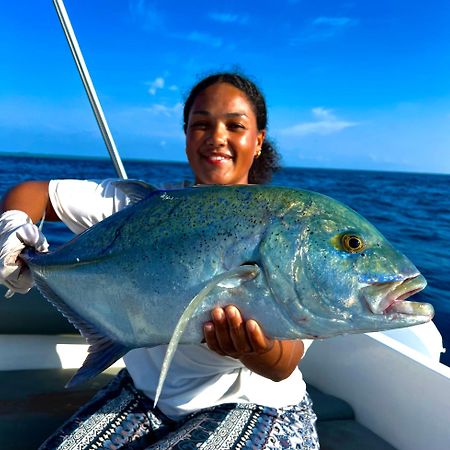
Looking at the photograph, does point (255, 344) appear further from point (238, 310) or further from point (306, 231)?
point (306, 231)

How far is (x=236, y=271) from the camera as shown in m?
1.42

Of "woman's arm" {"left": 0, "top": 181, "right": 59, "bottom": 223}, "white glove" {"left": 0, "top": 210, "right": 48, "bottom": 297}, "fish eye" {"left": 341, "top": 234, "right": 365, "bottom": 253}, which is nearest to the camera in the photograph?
"fish eye" {"left": 341, "top": 234, "right": 365, "bottom": 253}

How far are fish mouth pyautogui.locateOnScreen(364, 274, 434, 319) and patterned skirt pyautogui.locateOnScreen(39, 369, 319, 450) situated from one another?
0.86 m

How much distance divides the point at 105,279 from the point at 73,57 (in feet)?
9.13

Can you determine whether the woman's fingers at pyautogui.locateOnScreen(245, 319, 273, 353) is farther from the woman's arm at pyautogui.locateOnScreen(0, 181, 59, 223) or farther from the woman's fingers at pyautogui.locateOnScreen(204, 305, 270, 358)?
the woman's arm at pyautogui.locateOnScreen(0, 181, 59, 223)

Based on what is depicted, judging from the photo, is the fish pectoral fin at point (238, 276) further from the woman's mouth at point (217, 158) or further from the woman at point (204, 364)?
the woman's mouth at point (217, 158)

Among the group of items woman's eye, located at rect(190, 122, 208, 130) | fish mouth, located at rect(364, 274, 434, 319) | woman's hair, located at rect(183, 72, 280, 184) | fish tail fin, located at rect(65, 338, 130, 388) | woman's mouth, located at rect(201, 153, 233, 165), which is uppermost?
woman's hair, located at rect(183, 72, 280, 184)

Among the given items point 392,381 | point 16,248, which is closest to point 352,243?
point 16,248

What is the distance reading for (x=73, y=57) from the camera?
386 cm

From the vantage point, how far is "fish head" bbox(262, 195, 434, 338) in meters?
1.39

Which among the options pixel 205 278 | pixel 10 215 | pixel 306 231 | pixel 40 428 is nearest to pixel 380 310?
pixel 306 231

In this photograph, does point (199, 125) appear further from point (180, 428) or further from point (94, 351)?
point (180, 428)

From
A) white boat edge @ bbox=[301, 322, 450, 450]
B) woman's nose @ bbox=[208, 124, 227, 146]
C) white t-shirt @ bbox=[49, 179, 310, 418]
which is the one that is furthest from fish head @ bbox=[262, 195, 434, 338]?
white boat edge @ bbox=[301, 322, 450, 450]

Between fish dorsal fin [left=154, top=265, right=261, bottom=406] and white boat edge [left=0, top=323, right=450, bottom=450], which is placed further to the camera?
white boat edge [left=0, top=323, right=450, bottom=450]
